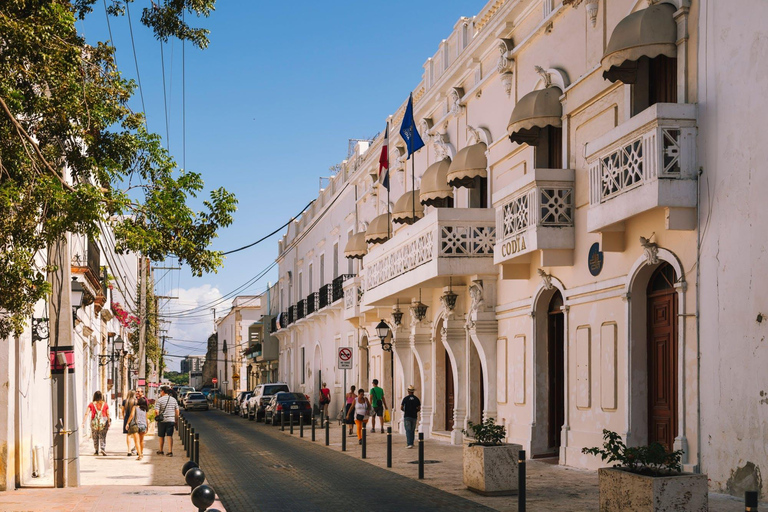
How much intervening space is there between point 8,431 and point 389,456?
7.25 meters

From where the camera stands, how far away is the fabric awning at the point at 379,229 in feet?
99.2

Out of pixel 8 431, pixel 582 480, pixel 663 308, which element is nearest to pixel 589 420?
pixel 582 480

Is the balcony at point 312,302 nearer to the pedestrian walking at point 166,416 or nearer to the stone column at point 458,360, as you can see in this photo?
the stone column at point 458,360

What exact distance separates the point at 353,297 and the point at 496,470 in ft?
70.1

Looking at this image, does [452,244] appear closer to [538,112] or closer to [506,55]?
[538,112]

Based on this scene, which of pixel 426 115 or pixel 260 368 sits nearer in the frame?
pixel 426 115

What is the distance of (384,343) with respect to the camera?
1206 inches

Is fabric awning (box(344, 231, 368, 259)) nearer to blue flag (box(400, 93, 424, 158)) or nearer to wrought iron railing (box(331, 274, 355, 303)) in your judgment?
wrought iron railing (box(331, 274, 355, 303))

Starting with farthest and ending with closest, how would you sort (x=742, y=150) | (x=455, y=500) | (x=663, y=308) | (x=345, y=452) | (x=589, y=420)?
(x=345, y=452) → (x=589, y=420) → (x=663, y=308) → (x=455, y=500) → (x=742, y=150)

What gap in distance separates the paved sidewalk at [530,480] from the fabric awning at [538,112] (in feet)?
21.7

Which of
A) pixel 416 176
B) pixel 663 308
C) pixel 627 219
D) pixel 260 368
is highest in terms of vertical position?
pixel 416 176

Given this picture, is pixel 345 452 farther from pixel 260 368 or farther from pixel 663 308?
pixel 260 368

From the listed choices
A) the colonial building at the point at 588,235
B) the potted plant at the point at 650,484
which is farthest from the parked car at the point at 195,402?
the potted plant at the point at 650,484

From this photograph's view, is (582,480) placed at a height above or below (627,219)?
below
